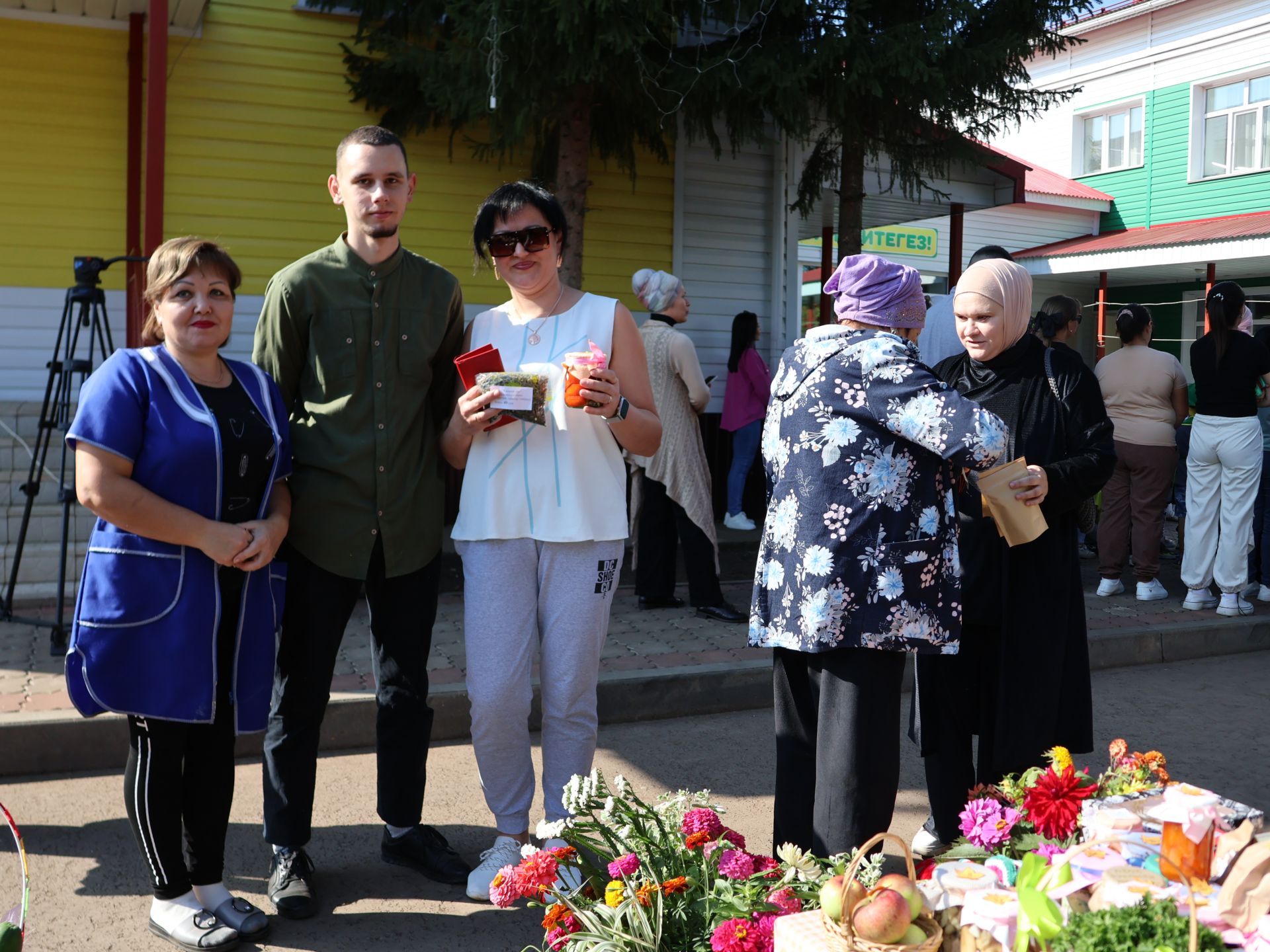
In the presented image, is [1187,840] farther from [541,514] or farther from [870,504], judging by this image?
[541,514]

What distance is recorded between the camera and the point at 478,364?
3.24 meters

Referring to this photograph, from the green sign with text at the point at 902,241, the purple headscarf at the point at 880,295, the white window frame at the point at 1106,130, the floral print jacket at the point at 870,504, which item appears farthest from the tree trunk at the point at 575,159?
the white window frame at the point at 1106,130

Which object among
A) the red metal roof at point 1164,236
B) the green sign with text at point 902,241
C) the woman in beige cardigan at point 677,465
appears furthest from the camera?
the green sign with text at point 902,241

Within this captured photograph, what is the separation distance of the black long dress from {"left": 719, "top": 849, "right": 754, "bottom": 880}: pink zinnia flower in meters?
1.24

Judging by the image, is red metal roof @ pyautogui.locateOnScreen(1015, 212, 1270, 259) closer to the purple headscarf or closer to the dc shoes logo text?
the purple headscarf

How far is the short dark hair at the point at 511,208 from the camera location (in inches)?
133

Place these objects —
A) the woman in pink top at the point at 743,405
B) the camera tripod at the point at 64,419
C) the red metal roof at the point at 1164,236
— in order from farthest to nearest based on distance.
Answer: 1. the red metal roof at the point at 1164,236
2. the woman in pink top at the point at 743,405
3. the camera tripod at the point at 64,419

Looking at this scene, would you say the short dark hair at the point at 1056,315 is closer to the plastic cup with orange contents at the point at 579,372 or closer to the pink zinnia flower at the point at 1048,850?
the plastic cup with orange contents at the point at 579,372

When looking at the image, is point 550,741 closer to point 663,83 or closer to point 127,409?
point 127,409

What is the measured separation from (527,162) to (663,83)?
7.89ft

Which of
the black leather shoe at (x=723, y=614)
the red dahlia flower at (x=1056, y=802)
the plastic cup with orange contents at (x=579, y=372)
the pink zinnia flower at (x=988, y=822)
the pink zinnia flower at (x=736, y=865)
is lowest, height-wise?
the black leather shoe at (x=723, y=614)

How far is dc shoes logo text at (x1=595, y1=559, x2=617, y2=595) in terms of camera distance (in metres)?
3.43

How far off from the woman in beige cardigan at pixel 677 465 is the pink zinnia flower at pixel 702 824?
419 centimetres

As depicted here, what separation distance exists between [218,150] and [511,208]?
23.0 feet
